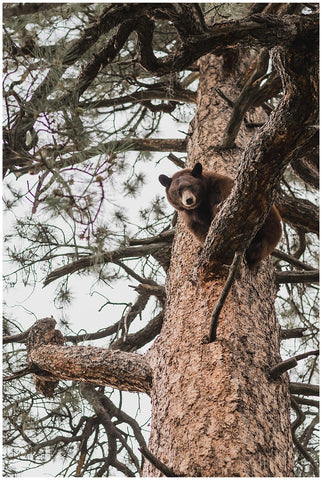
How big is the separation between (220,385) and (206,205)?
1.81 metres

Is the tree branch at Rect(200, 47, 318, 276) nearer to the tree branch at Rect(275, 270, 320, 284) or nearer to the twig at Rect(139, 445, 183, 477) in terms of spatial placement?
the tree branch at Rect(275, 270, 320, 284)

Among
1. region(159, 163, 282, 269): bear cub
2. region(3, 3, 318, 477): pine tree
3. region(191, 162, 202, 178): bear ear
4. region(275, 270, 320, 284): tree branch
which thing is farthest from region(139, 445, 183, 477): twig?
region(191, 162, 202, 178): bear ear

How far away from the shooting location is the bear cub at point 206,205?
10.4ft

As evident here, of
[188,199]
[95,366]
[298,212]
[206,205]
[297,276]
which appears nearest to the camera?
[95,366]

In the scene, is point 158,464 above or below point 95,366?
below

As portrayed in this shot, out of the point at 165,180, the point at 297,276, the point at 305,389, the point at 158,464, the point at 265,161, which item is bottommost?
the point at 158,464

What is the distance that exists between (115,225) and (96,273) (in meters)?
0.68

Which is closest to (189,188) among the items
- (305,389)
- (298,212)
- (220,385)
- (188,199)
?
(188,199)

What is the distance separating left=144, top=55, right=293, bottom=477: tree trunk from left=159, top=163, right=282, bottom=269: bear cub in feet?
0.56

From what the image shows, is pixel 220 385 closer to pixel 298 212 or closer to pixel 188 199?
pixel 188 199

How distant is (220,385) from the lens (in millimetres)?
2238

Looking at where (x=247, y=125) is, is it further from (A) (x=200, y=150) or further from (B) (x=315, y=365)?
(B) (x=315, y=365)

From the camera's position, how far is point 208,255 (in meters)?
2.60

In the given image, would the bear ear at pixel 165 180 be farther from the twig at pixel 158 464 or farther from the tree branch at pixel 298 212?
the twig at pixel 158 464
